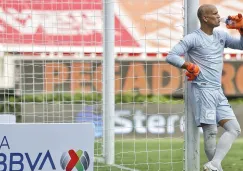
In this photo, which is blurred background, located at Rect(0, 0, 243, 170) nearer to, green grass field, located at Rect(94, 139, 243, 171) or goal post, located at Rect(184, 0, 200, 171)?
green grass field, located at Rect(94, 139, 243, 171)

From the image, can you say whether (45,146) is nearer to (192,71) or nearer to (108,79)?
(192,71)

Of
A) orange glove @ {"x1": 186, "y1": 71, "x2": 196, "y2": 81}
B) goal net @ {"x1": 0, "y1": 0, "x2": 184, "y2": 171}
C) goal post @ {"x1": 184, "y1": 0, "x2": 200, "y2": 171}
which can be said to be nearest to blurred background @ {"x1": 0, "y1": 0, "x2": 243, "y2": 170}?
goal net @ {"x1": 0, "y1": 0, "x2": 184, "y2": 171}

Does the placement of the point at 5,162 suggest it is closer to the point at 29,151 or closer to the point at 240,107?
the point at 29,151

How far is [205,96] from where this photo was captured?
8.62 metres

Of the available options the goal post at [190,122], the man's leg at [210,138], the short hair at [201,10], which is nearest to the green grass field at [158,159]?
the goal post at [190,122]

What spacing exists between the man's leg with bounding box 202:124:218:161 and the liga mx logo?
83.6 inches

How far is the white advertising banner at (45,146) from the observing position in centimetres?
679

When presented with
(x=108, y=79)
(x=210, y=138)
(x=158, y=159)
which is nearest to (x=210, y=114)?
(x=210, y=138)

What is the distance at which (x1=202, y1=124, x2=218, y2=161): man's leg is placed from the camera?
28.2 feet

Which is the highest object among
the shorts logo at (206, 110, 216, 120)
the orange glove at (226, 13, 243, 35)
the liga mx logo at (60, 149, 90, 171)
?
the orange glove at (226, 13, 243, 35)

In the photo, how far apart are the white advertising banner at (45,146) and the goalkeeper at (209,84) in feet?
6.27

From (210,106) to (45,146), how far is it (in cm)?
221

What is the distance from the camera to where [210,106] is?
8.60m

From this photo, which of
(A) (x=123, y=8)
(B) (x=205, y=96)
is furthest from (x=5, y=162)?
(A) (x=123, y=8)
